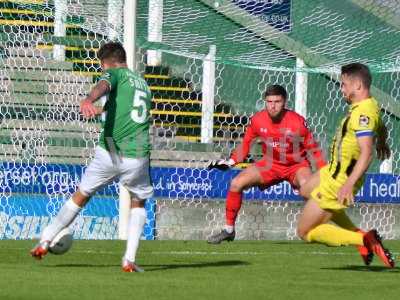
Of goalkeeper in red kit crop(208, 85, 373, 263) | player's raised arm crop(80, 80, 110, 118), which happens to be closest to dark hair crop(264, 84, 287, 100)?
goalkeeper in red kit crop(208, 85, 373, 263)

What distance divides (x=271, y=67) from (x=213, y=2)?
1.36 metres

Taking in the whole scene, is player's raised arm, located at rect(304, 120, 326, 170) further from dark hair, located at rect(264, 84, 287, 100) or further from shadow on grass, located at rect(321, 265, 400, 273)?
shadow on grass, located at rect(321, 265, 400, 273)

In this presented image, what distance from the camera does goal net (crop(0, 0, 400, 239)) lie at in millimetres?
15219

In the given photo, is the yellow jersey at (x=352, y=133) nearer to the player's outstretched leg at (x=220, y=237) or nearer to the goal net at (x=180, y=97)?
the player's outstretched leg at (x=220, y=237)

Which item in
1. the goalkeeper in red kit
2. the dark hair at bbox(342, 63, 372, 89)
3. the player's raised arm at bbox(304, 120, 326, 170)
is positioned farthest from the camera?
the player's raised arm at bbox(304, 120, 326, 170)

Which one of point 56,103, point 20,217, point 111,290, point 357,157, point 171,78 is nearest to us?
point 111,290

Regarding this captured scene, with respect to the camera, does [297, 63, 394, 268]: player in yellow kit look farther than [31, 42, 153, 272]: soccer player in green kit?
No

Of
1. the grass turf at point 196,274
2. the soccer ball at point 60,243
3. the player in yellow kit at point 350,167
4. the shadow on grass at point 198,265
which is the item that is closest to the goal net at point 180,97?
the grass turf at point 196,274

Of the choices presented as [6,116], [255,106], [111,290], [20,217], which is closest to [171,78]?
[255,106]

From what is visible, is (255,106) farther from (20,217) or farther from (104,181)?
(104,181)

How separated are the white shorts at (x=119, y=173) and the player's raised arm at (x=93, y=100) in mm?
510

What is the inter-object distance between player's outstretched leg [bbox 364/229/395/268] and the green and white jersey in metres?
1.75

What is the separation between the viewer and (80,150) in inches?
622

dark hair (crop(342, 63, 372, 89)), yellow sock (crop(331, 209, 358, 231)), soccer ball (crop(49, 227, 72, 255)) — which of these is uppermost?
dark hair (crop(342, 63, 372, 89))
